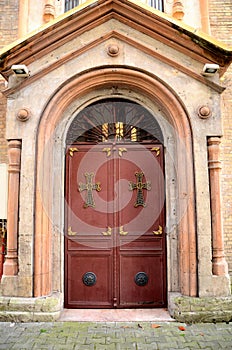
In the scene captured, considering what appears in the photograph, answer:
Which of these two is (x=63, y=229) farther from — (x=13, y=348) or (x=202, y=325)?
(x=202, y=325)

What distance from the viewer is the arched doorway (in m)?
6.19

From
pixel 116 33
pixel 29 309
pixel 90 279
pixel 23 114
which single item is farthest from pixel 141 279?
pixel 116 33

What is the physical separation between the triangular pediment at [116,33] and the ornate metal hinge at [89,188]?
2.41 metres

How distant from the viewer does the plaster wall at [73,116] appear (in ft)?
19.2

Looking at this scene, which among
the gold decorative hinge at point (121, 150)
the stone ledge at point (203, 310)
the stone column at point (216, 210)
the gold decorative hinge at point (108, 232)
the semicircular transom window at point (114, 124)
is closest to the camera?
the stone ledge at point (203, 310)

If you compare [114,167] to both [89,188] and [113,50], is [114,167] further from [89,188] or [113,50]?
[113,50]

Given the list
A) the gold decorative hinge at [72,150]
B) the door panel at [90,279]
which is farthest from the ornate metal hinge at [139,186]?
the gold decorative hinge at [72,150]

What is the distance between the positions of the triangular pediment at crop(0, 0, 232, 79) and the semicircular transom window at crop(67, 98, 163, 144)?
3.91 ft

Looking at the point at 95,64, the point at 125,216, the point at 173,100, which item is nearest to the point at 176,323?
the point at 125,216

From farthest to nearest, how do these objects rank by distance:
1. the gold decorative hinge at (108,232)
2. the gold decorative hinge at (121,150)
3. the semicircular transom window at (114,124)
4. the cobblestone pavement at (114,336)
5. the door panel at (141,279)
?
the semicircular transom window at (114,124) < the gold decorative hinge at (121,150) < the gold decorative hinge at (108,232) < the door panel at (141,279) < the cobblestone pavement at (114,336)

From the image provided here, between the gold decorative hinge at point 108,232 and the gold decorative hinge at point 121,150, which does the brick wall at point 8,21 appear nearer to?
the gold decorative hinge at point 121,150

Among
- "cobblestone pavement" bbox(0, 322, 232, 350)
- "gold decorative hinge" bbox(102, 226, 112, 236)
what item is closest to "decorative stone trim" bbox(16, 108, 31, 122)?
"gold decorative hinge" bbox(102, 226, 112, 236)

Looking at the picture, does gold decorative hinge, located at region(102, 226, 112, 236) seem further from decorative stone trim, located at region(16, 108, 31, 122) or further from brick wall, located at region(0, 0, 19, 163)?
brick wall, located at region(0, 0, 19, 163)

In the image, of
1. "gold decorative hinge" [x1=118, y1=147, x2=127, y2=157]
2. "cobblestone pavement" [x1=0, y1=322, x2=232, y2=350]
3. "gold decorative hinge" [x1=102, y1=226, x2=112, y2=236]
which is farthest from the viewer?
"gold decorative hinge" [x1=118, y1=147, x2=127, y2=157]
